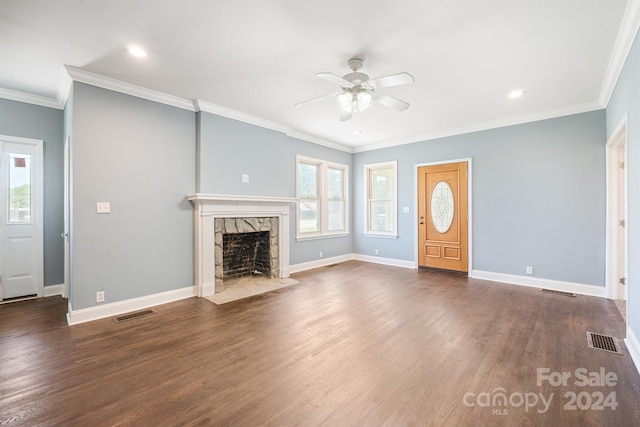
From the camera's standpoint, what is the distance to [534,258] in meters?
4.54

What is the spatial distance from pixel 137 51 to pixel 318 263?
4594mm

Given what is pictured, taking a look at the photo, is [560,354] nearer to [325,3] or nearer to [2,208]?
[325,3]

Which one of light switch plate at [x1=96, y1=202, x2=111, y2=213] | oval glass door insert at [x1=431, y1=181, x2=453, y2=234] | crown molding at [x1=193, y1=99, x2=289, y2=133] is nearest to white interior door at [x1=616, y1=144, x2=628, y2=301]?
oval glass door insert at [x1=431, y1=181, x2=453, y2=234]

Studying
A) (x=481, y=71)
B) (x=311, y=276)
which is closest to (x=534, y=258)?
(x=481, y=71)

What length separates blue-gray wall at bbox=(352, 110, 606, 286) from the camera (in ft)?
13.4

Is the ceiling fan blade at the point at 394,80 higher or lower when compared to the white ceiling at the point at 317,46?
lower

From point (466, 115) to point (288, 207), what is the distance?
133 inches

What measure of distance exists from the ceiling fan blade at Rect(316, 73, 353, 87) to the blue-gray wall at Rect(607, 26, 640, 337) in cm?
235

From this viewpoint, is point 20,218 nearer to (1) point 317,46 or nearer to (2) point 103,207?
(2) point 103,207

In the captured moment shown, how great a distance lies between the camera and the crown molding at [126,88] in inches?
121

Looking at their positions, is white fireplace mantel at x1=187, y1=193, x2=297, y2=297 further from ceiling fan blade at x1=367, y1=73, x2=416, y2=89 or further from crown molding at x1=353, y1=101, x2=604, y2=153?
crown molding at x1=353, y1=101, x2=604, y2=153

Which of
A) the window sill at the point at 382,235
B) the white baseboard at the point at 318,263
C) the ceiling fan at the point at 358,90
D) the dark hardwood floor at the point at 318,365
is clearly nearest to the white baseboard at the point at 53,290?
the dark hardwood floor at the point at 318,365

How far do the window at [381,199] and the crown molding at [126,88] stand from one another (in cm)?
411

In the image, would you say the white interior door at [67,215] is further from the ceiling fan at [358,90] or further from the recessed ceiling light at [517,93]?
the recessed ceiling light at [517,93]
